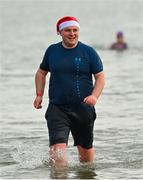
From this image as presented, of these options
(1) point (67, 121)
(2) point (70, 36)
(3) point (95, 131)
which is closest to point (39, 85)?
(1) point (67, 121)

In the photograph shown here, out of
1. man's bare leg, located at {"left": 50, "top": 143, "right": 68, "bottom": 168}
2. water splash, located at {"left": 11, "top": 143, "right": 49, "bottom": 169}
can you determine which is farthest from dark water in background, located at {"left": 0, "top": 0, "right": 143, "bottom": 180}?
man's bare leg, located at {"left": 50, "top": 143, "right": 68, "bottom": 168}

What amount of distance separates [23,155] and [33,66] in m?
14.5

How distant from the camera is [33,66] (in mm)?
26844

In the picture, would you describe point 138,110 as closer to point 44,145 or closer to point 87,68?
point 44,145

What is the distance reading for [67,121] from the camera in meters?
10.7

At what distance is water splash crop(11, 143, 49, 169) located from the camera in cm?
1185

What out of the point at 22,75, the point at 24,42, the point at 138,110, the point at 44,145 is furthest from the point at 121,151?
the point at 24,42

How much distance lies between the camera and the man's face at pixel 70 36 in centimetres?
Result: 1055

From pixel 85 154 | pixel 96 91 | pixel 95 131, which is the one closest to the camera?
pixel 96 91

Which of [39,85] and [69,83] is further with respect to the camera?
[39,85]

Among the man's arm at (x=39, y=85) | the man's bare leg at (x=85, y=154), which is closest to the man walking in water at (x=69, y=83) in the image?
the man's arm at (x=39, y=85)

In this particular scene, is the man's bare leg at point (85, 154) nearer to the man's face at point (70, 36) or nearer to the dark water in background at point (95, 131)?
the dark water in background at point (95, 131)

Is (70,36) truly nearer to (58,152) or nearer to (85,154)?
(58,152)

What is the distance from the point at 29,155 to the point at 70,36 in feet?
8.23
